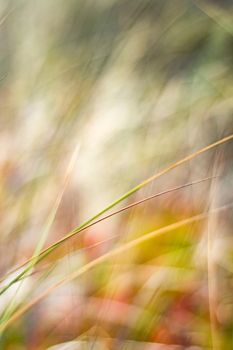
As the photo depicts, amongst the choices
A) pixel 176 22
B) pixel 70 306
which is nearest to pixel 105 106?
pixel 176 22

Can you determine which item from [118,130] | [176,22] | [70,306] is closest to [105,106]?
[118,130]

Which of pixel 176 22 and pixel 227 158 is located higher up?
pixel 176 22

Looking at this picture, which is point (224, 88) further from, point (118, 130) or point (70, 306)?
point (70, 306)

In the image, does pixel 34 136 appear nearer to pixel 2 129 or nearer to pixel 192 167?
pixel 2 129

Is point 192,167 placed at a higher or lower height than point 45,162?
lower

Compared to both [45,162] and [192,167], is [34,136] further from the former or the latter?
[192,167]
